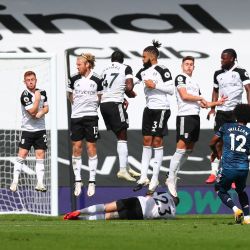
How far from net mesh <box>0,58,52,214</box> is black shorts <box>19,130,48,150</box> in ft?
1.46

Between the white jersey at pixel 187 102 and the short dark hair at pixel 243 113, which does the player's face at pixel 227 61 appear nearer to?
the white jersey at pixel 187 102

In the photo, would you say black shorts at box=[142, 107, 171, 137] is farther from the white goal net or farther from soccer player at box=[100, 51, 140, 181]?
the white goal net

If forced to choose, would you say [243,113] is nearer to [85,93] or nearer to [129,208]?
[129,208]

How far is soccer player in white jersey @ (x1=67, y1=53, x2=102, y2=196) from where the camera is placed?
16.8 meters

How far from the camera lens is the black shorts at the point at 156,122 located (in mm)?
16094

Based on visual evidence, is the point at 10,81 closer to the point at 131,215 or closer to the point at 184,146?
the point at 184,146

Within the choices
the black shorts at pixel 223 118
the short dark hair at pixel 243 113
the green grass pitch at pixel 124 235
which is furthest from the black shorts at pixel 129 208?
the black shorts at pixel 223 118

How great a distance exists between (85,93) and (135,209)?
3.47 metres

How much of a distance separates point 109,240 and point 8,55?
6.75 meters

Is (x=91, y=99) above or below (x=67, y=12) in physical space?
below

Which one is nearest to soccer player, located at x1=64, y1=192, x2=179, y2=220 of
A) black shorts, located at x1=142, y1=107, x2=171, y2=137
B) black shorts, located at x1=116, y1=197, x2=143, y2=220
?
black shorts, located at x1=116, y1=197, x2=143, y2=220

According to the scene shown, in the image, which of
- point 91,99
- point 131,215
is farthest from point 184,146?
point 131,215

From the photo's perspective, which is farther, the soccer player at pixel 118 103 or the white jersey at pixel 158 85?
the soccer player at pixel 118 103

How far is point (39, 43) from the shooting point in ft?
68.2
